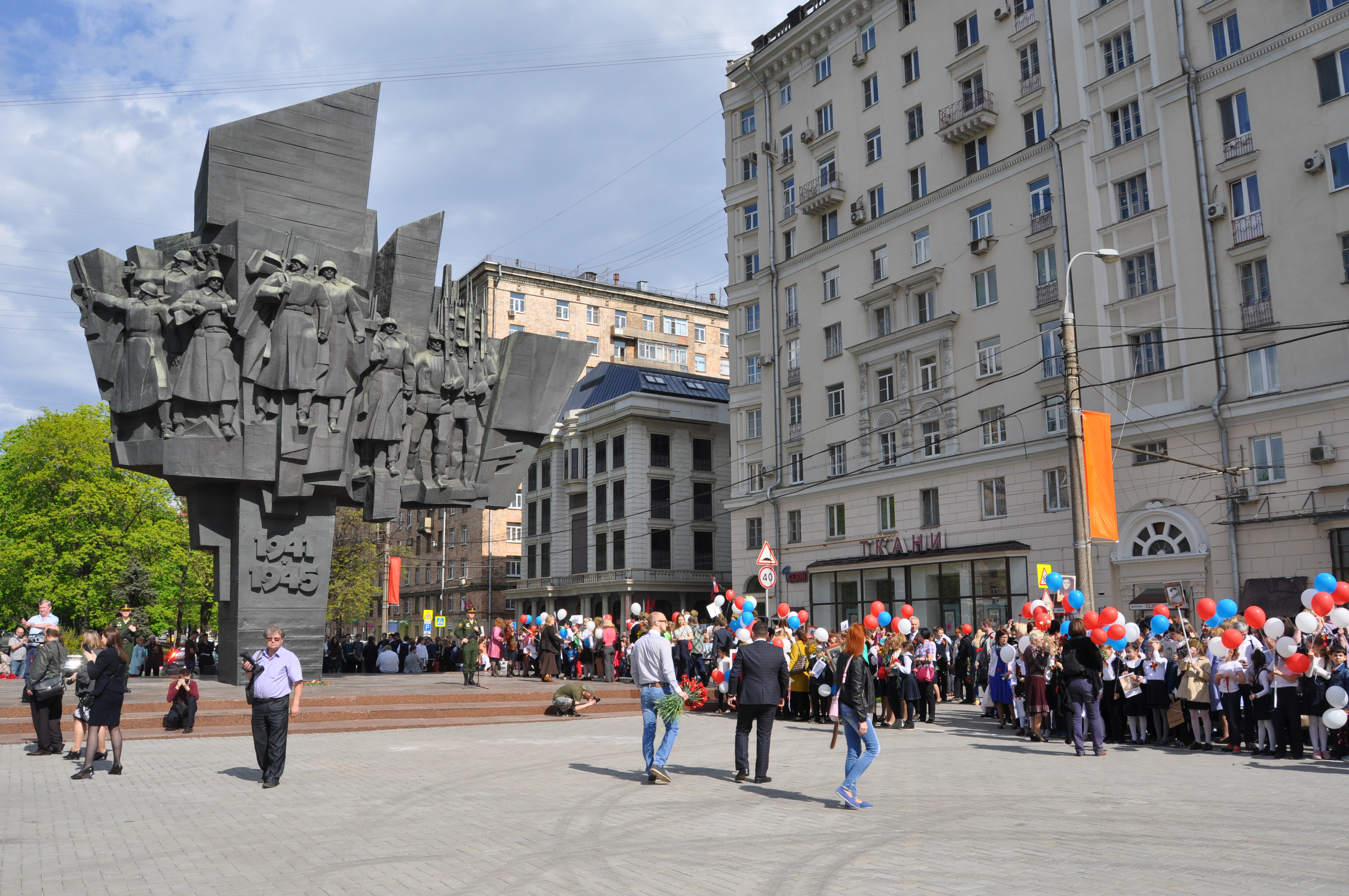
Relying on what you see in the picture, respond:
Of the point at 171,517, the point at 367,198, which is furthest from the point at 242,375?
the point at 171,517

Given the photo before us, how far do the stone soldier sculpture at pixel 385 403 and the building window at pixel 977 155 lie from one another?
2506 cm

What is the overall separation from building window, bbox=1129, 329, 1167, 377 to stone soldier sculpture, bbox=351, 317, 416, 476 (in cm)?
2225

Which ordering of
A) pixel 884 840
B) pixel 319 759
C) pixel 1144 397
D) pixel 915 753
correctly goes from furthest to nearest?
1. pixel 1144 397
2. pixel 915 753
3. pixel 319 759
4. pixel 884 840

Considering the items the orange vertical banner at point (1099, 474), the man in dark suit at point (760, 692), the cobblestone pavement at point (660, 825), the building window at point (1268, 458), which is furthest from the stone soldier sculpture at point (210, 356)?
the building window at point (1268, 458)

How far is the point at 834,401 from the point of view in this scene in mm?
45219

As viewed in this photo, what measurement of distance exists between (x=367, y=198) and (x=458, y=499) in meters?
7.66

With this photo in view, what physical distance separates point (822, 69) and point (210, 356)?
35294mm

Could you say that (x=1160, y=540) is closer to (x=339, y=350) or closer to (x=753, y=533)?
(x=753, y=533)

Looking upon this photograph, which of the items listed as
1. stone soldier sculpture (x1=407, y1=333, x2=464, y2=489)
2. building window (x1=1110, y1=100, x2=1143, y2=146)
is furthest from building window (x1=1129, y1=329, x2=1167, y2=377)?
stone soldier sculpture (x1=407, y1=333, x2=464, y2=489)

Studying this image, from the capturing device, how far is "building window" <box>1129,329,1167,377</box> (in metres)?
32.4

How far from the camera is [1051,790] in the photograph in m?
11.8

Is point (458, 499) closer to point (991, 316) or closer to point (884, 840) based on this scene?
point (884, 840)

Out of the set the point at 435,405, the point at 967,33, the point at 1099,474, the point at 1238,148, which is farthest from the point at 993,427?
the point at 435,405

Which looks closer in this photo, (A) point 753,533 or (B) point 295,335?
(B) point 295,335
